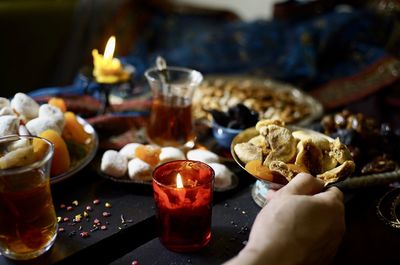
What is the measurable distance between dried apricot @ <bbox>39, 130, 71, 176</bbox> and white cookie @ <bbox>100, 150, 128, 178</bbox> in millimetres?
73

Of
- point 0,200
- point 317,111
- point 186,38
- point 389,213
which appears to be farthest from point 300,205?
point 186,38

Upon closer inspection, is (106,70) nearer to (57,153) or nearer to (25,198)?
(57,153)

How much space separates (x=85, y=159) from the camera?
893mm

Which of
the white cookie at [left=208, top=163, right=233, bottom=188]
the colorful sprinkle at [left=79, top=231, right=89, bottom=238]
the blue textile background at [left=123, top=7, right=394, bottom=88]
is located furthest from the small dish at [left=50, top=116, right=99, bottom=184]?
the blue textile background at [left=123, top=7, right=394, bottom=88]

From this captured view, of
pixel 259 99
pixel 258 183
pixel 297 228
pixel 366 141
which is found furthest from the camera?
pixel 259 99

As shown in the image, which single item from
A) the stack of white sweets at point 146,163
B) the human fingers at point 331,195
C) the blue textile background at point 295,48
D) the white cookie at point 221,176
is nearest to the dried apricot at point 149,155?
the stack of white sweets at point 146,163

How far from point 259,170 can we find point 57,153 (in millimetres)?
363

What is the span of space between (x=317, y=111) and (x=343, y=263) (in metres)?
0.65

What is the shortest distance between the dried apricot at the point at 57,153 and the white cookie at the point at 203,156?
9.4 inches

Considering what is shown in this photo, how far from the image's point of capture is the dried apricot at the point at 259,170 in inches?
29.3

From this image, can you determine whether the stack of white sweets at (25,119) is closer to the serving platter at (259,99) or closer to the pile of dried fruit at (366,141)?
the serving platter at (259,99)

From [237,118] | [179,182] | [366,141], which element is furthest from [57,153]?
[366,141]

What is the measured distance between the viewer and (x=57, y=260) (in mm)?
677

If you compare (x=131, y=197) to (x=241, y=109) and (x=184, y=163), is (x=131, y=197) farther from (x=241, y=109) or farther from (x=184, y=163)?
(x=241, y=109)
